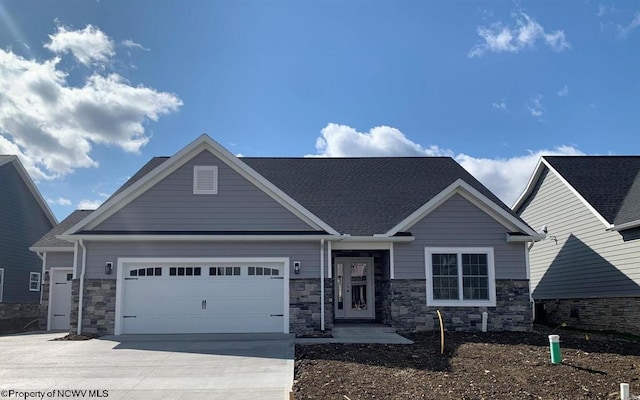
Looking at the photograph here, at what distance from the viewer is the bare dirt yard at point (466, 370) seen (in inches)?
339

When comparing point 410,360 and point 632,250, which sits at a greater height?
point 632,250

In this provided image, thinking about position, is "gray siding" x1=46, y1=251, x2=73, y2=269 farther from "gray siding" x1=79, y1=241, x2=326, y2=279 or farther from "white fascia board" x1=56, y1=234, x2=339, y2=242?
"gray siding" x1=79, y1=241, x2=326, y2=279

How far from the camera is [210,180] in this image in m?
15.5

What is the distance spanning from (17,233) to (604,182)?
72.6 feet

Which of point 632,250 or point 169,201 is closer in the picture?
point 169,201

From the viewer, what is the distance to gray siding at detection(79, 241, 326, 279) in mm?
15086

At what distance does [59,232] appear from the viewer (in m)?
19.8

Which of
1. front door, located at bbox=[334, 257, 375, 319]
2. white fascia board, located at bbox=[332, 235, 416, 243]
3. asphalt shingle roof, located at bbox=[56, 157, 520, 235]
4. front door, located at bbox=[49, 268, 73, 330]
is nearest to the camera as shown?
white fascia board, located at bbox=[332, 235, 416, 243]

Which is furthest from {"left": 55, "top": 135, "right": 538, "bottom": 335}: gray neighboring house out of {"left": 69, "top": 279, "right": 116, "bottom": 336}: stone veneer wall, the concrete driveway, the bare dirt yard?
the bare dirt yard

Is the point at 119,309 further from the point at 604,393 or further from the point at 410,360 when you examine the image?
the point at 604,393

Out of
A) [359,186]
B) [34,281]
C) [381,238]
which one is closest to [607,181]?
[359,186]

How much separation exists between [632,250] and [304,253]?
9760mm

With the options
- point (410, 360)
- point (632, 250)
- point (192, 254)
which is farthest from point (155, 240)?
point (632, 250)

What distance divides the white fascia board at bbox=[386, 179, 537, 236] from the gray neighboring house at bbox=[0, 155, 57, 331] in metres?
14.8
